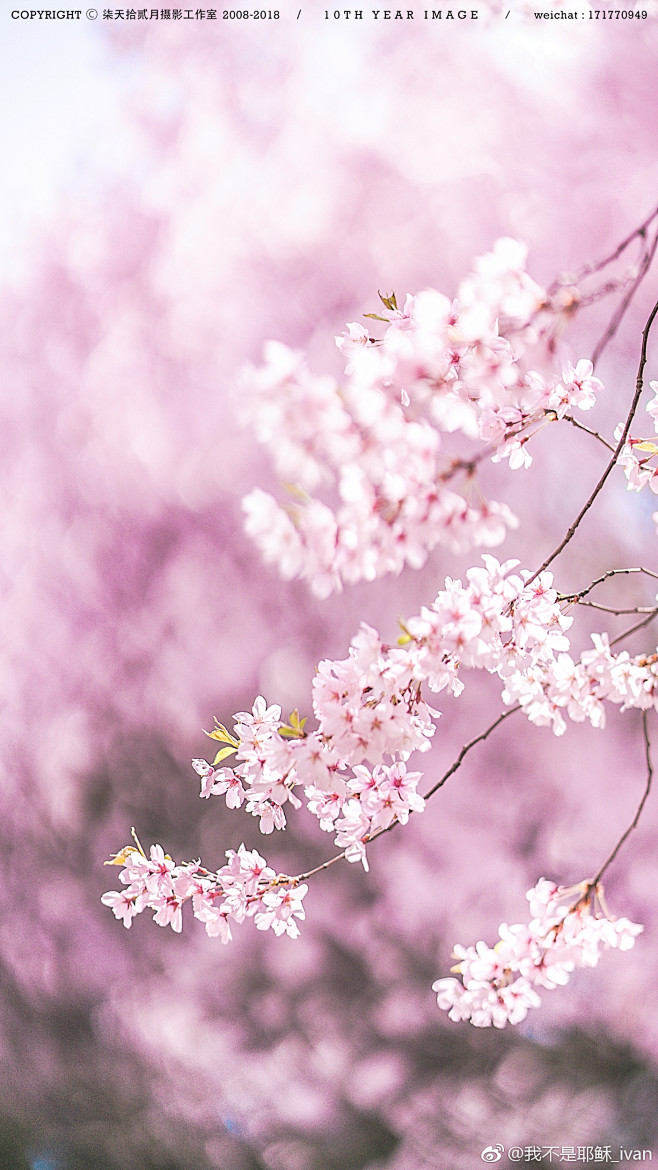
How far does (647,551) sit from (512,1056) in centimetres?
93

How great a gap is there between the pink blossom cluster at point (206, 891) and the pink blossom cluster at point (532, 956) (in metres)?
0.17

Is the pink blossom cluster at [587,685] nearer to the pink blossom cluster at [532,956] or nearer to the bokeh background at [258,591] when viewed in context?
the pink blossom cluster at [532,956]

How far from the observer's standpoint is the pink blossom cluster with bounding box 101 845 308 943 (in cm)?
75

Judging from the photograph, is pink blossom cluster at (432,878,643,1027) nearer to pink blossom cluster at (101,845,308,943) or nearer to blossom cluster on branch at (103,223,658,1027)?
blossom cluster on branch at (103,223,658,1027)

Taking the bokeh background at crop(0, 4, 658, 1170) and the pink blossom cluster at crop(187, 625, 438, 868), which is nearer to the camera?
the pink blossom cluster at crop(187, 625, 438, 868)

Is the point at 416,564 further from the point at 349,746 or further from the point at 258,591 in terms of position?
the point at 258,591

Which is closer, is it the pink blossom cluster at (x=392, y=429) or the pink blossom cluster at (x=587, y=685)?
the pink blossom cluster at (x=392, y=429)

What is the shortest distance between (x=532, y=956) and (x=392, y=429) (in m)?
0.52

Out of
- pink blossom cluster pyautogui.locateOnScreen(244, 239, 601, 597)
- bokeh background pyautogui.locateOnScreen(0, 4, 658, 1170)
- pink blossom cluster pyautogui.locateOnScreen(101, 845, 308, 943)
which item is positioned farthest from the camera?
bokeh background pyautogui.locateOnScreen(0, 4, 658, 1170)

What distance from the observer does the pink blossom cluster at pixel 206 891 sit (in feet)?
2.47

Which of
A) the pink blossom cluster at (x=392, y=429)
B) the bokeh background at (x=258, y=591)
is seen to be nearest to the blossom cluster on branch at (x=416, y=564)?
the pink blossom cluster at (x=392, y=429)

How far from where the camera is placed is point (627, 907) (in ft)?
4.57

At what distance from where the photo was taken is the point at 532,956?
2.40ft

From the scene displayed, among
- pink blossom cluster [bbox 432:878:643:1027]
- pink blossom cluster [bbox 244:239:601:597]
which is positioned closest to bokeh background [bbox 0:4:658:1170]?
pink blossom cluster [bbox 432:878:643:1027]
